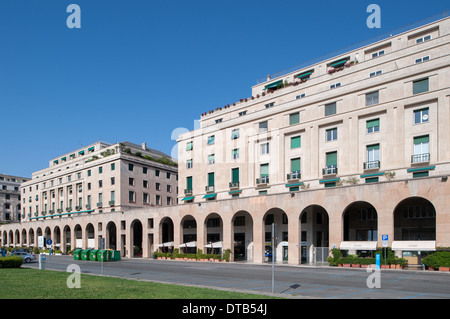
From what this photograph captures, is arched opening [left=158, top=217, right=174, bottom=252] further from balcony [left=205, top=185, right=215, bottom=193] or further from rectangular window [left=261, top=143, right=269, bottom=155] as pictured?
rectangular window [left=261, top=143, right=269, bottom=155]

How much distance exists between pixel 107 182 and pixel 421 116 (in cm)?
5168

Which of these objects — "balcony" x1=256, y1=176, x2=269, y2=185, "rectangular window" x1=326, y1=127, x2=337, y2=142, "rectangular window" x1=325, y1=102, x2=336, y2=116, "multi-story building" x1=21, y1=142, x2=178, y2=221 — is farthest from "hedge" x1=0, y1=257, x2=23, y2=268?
"multi-story building" x1=21, y1=142, x2=178, y2=221

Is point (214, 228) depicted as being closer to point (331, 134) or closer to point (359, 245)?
point (331, 134)

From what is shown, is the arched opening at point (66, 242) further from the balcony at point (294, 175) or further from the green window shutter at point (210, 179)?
the balcony at point (294, 175)

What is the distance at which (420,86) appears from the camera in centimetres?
3825

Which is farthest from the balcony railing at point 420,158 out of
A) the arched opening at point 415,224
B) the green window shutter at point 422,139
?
the arched opening at point 415,224

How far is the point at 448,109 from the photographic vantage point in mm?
35562

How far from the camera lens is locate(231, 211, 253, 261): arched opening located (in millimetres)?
49406

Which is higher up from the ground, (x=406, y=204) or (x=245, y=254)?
(x=406, y=204)

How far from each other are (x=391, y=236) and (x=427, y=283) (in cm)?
1186

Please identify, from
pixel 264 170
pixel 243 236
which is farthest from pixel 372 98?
pixel 243 236
